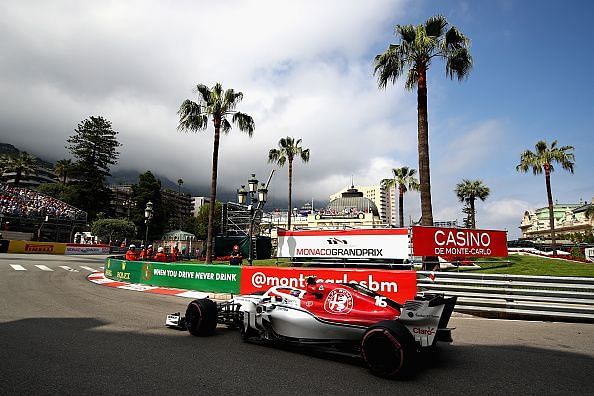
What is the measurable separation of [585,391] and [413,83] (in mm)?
16032

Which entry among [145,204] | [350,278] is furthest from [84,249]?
[350,278]

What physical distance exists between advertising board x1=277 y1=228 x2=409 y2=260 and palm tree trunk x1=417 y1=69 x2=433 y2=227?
1612mm

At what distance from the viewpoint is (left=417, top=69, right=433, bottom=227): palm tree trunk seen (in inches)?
618

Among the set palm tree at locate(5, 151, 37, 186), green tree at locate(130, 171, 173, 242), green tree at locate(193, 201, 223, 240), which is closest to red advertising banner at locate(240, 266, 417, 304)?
green tree at locate(130, 171, 173, 242)

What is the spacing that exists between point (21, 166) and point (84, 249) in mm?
51316

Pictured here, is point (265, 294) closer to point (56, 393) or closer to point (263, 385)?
point (263, 385)

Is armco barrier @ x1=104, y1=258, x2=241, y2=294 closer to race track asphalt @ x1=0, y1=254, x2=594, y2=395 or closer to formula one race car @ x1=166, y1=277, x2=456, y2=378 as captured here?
race track asphalt @ x1=0, y1=254, x2=594, y2=395

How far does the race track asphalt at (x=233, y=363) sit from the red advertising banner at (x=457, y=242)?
22.1ft

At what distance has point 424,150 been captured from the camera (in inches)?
628

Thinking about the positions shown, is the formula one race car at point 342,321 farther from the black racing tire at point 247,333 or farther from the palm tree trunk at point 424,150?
the palm tree trunk at point 424,150

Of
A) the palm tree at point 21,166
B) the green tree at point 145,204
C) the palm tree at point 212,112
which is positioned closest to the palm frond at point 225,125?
the palm tree at point 212,112

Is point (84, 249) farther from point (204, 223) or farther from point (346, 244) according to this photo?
point (204, 223)

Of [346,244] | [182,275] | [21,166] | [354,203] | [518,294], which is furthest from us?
[354,203]

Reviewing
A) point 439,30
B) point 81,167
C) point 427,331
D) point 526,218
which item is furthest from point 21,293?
point 526,218
